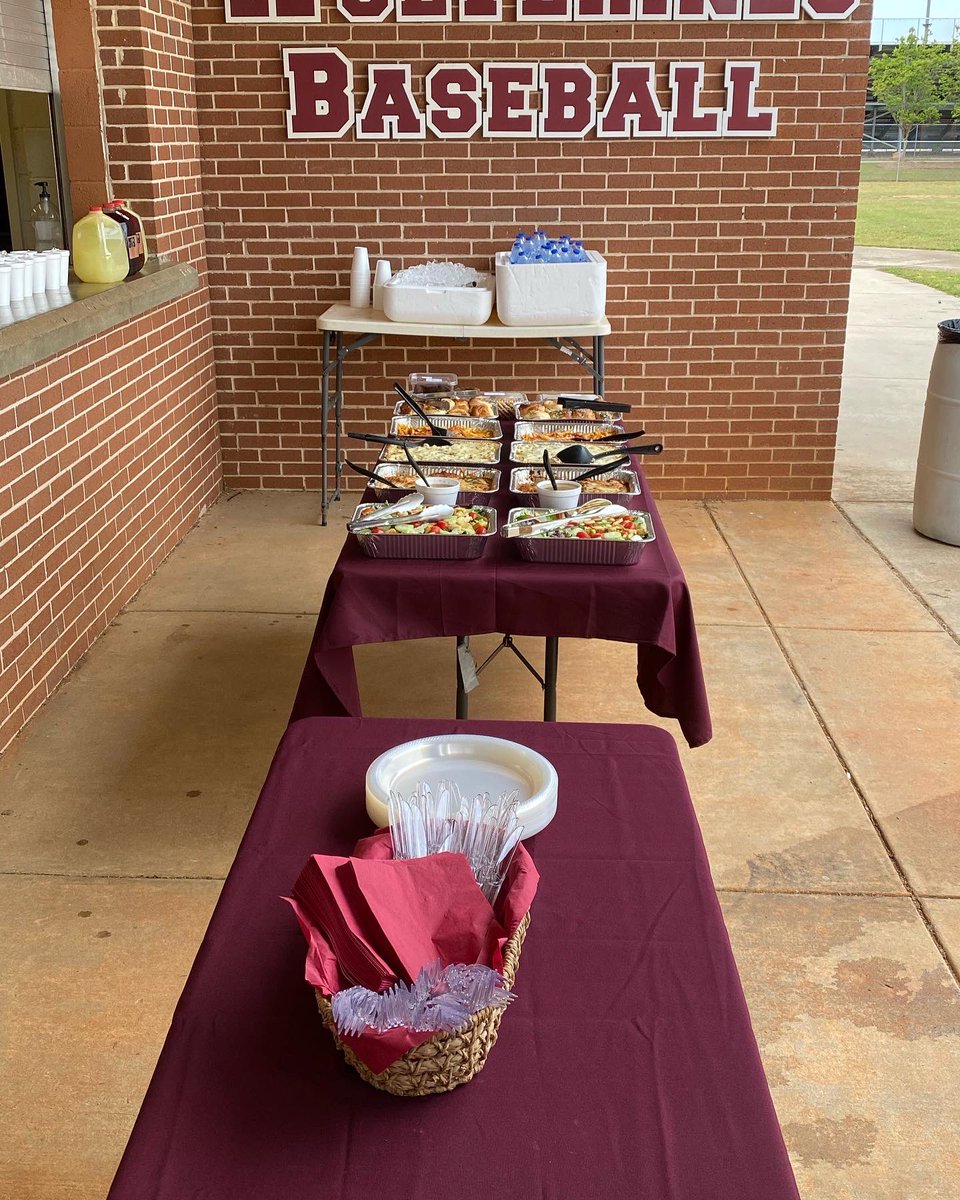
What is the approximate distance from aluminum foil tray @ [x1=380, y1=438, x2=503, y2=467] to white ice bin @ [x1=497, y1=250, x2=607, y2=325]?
5.87 feet

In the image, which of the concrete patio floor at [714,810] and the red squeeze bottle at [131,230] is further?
the red squeeze bottle at [131,230]

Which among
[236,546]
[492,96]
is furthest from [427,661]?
[492,96]

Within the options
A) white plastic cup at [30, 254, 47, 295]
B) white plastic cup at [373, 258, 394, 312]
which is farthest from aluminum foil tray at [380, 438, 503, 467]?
white plastic cup at [373, 258, 394, 312]

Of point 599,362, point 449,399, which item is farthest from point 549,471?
point 599,362

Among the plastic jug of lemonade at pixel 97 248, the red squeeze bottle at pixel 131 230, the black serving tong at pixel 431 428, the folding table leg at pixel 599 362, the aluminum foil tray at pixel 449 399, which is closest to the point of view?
the black serving tong at pixel 431 428

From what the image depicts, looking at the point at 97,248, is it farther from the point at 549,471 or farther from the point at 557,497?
the point at 557,497

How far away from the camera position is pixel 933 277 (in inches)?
665

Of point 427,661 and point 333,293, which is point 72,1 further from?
point 427,661

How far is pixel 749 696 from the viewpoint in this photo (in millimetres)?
3994

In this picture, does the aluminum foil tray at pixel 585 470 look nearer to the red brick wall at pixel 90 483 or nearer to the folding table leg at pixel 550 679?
the folding table leg at pixel 550 679

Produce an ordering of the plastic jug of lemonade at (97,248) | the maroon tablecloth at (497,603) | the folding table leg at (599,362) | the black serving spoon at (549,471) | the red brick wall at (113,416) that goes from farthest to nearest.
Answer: the folding table leg at (599,362) → the plastic jug of lemonade at (97,248) → the red brick wall at (113,416) → the black serving spoon at (549,471) → the maroon tablecloth at (497,603)

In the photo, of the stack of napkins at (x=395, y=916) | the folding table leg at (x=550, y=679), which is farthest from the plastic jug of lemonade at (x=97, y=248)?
the stack of napkins at (x=395, y=916)

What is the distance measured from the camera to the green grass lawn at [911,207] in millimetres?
22703

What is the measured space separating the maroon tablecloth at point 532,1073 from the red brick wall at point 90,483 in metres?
2.32
